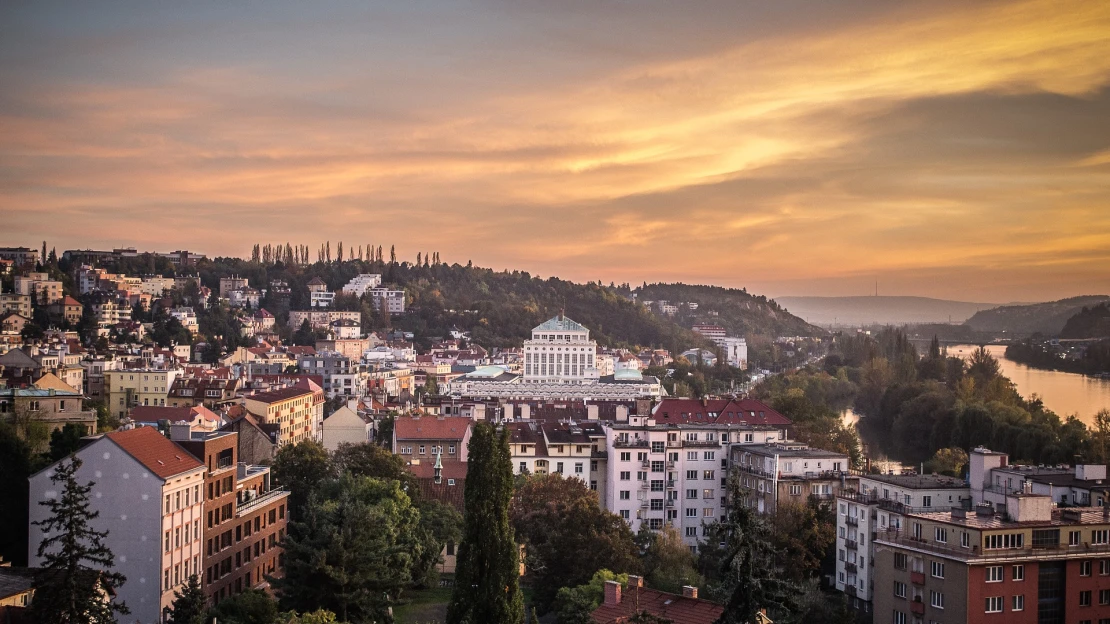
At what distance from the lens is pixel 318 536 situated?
21.9m

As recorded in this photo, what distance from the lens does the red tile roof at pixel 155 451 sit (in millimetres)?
23344

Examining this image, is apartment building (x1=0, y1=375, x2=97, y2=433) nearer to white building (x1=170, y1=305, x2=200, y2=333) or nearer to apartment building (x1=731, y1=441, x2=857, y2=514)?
apartment building (x1=731, y1=441, x2=857, y2=514)

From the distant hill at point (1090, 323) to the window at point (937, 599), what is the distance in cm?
7428

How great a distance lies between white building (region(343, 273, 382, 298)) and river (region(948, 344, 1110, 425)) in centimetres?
7437

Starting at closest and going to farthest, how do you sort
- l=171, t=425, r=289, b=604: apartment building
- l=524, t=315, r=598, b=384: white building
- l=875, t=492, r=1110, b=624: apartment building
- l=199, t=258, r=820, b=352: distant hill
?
l=875, t=492, r=1110, b=624: apartment building
l=171, t=425, r=289, b=604: apartment building
l=524, t=315, r=598, b=384: white building
l=199, t=258, r=820, b=352: distant hill

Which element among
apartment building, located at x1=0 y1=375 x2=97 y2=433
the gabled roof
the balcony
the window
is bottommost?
the window

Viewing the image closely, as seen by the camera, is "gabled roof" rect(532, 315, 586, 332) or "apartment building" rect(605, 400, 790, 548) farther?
"gabled roof" rect(532, 315, 586, 332)

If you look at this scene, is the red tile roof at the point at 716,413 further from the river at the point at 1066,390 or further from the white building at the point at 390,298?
the white building at the point at 390,298

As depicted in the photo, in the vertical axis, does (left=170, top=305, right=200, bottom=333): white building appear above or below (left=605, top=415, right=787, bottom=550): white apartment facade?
above

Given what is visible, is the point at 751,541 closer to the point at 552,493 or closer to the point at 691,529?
the point at 552,493

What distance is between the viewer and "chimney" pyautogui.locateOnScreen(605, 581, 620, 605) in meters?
→ 21.7

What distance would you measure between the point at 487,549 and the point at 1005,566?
11828 mm

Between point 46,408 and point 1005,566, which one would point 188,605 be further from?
point 46,408

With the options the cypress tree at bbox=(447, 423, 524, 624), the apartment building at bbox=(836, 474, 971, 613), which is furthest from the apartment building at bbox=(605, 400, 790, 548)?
the cypress tree at bbox=(447, 423, 524, 624)
